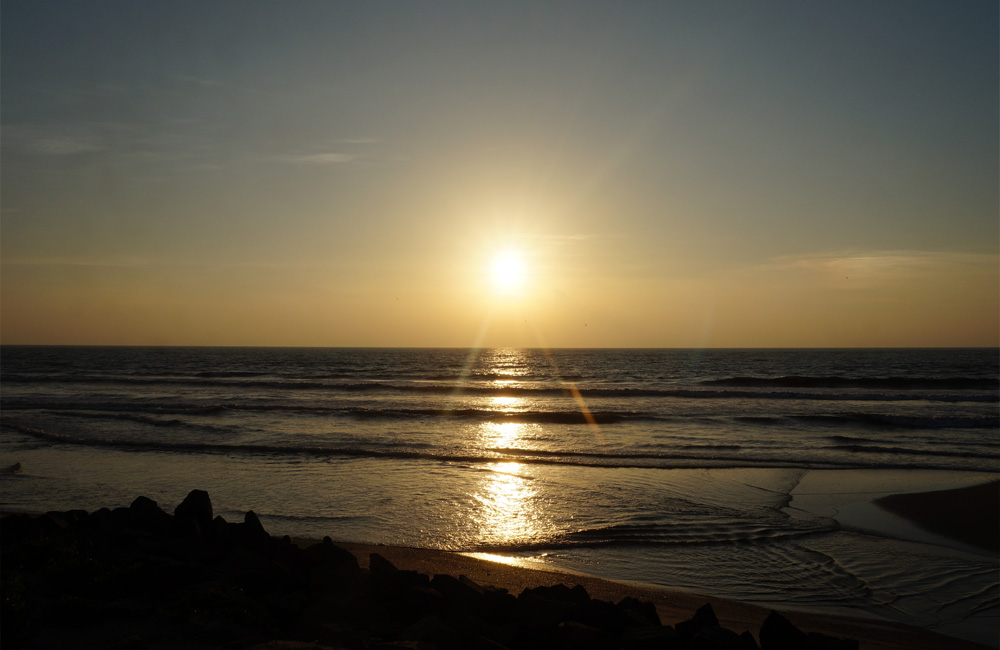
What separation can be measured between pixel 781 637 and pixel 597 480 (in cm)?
964

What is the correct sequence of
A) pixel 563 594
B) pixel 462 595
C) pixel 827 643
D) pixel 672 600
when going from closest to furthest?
pixel 827 643 < pixel 462 595 < pixel 563 594 < pixel 672 600

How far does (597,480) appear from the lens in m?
14.9

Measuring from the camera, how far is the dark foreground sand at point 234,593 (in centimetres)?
532

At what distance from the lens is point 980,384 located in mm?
49125

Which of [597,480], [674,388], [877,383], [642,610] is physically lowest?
[597,480]

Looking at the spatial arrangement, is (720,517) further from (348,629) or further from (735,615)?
(348,629)

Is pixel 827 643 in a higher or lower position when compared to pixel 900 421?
lower

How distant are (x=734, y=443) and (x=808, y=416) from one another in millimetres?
10447

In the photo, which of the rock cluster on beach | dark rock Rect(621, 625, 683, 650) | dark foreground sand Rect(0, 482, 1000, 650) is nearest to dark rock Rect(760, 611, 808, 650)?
the rock cluster on beach

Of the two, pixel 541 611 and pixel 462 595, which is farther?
pixel 462 595

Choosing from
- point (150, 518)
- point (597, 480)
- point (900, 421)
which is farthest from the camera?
point (900, 421)

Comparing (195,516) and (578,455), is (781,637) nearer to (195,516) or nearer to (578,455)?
(195,516)

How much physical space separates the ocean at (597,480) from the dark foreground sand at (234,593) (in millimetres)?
823

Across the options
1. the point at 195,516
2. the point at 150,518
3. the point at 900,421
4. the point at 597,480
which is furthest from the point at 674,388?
the point at 150,518
